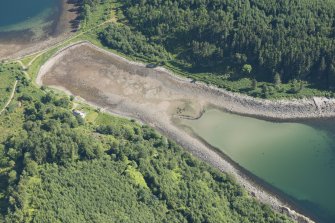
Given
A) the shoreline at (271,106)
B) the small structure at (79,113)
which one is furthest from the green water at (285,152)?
the small structure at (79,113)

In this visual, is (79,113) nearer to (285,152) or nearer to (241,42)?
(241,42)

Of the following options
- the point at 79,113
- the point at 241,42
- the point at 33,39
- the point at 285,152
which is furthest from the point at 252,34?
the point at 33,39

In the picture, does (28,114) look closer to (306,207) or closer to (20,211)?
(20,211)

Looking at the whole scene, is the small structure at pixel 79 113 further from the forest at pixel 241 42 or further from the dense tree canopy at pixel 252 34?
the dense tree canopy at pixel 252 34

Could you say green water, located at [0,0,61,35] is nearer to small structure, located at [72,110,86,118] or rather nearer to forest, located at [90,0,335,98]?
forest, located at [90,0,335,98]

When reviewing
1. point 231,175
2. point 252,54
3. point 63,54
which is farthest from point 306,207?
point 63,54

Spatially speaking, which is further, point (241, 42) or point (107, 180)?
point (241, 42)
